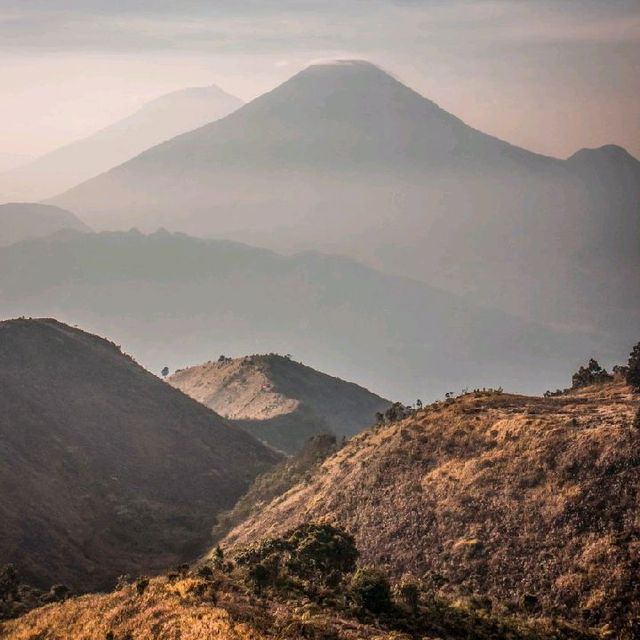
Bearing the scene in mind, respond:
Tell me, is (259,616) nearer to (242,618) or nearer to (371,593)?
(242,618)

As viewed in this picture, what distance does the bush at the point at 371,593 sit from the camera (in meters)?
45.1

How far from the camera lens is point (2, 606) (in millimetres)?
56375

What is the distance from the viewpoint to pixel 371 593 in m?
45.4

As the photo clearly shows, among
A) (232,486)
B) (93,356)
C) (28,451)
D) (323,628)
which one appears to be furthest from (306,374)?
(323,628)

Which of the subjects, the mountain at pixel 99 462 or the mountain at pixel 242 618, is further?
the mountain at pixel 99 462

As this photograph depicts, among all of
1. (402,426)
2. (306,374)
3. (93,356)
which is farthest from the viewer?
(306,374)

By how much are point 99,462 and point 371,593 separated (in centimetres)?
6081

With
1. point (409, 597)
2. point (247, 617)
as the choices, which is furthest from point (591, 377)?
point (247, 617)

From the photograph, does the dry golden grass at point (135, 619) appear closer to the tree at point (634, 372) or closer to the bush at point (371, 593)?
the bush at point (371, 593)

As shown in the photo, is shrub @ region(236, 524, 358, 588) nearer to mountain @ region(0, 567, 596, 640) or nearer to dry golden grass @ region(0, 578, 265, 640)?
mountain @ region(0, 567, 596, 640)

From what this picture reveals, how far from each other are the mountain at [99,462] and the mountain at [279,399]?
886 inches

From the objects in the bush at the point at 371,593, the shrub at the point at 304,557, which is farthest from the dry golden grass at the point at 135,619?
the bush at the point at 371,593

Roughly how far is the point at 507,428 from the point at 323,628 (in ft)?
91.4

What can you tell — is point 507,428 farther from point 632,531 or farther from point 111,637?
point 111,637
